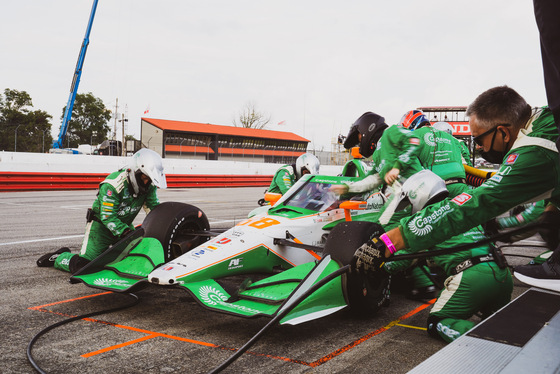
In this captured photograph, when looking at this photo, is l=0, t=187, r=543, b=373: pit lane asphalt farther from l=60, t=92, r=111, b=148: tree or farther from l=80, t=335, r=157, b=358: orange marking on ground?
l=60, t=92, r=111, b=148: tree

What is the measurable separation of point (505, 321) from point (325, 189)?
334cm

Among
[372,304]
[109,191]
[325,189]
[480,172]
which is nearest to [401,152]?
[325,189]

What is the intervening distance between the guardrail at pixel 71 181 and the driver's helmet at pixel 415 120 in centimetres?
1549

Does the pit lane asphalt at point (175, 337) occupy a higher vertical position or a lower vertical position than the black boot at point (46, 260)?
lower

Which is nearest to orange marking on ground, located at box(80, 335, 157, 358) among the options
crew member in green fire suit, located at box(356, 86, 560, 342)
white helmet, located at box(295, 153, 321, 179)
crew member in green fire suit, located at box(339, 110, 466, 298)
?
crew member in green fire suit, located at box(356, 86, 560, 342)

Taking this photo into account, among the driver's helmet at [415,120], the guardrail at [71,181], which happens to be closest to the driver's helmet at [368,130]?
the driver's helmet at [415,120]

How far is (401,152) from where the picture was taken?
5051 mm

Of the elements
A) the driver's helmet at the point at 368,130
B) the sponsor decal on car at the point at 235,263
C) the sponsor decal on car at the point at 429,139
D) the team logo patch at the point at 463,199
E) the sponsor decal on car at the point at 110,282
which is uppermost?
the driver's helmet at the point at 368,130

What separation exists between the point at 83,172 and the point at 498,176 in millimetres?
19336

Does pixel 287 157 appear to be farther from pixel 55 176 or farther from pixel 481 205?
pixel 481 205

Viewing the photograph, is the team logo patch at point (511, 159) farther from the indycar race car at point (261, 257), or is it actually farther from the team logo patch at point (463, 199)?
the indycar race car at point (261, 257)

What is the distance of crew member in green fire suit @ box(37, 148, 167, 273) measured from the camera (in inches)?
207

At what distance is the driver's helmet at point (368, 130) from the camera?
6.12 metres

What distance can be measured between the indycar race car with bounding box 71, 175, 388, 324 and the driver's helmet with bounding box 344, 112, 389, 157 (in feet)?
2.36
